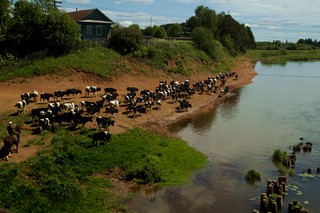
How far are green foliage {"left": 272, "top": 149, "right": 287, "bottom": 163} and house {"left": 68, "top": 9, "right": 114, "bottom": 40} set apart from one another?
120ft

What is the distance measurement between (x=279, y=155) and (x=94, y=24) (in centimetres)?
3782

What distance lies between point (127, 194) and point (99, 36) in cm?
4036

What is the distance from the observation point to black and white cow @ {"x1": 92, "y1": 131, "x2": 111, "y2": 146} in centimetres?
2205

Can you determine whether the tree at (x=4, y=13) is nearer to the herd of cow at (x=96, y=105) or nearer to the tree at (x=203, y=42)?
the herd of cow at (x=96, y=105)

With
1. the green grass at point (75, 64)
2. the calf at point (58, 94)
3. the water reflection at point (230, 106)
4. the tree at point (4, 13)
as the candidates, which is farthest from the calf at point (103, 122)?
the tree at point (4, 13)

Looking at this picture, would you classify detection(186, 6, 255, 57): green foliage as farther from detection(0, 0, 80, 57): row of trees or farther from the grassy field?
the grassy field

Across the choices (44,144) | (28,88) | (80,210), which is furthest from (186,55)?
(80,210)

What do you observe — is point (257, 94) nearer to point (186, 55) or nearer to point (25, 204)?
point (186, 55)

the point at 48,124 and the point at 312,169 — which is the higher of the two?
the point at 48,124

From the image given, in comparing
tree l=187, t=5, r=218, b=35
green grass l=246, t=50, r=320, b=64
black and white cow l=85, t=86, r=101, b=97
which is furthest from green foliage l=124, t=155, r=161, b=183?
green grass l=246, t=50, r=320, b=64

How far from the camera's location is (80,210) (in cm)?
1612

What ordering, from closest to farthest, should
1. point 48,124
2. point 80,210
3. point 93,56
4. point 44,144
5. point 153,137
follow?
point 80,210
point 44,144
point 48,124
point 153,137
point 93,56

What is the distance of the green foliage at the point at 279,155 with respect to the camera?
929 inches

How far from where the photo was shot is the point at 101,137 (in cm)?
2236
